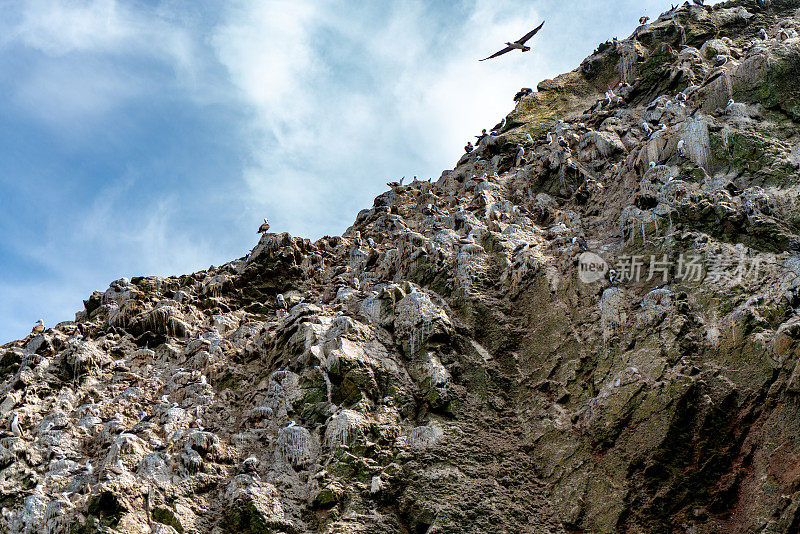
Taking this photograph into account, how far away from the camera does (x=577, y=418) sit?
59.9 ft

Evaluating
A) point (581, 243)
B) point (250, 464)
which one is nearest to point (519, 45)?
point (581, 243)

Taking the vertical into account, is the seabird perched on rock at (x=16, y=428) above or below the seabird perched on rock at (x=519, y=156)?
below

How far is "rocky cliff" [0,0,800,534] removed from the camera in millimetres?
16078

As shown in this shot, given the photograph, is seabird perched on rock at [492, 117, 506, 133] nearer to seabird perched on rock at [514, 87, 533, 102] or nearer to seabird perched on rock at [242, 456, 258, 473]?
seabird perched on rock at [514, 87, 533, 102]

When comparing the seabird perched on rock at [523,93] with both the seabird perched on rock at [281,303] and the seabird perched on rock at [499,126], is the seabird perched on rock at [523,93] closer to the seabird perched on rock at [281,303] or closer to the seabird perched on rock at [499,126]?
the seabird perched on rock at [499,126]

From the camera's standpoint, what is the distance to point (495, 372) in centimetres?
2036

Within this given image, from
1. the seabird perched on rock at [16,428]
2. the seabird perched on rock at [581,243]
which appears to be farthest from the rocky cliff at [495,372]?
the seabird perched on rock at [581,243]

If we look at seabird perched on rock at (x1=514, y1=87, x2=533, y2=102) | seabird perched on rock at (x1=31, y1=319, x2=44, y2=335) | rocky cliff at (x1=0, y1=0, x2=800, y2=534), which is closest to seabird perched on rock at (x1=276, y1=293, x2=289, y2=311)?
rocky cliff at (x1=0, y1=0, x2=800, y2=534)

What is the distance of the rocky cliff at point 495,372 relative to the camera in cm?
1608

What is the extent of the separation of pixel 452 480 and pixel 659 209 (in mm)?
10338

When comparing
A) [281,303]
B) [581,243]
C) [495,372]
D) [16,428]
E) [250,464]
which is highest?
[281,303]

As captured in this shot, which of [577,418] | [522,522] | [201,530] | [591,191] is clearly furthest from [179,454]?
[591,191]

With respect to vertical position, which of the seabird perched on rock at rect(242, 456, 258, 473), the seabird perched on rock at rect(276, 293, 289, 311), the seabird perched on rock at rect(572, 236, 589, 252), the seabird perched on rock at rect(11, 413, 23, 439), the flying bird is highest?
the flying bird

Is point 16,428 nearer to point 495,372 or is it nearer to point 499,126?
point 495,372
